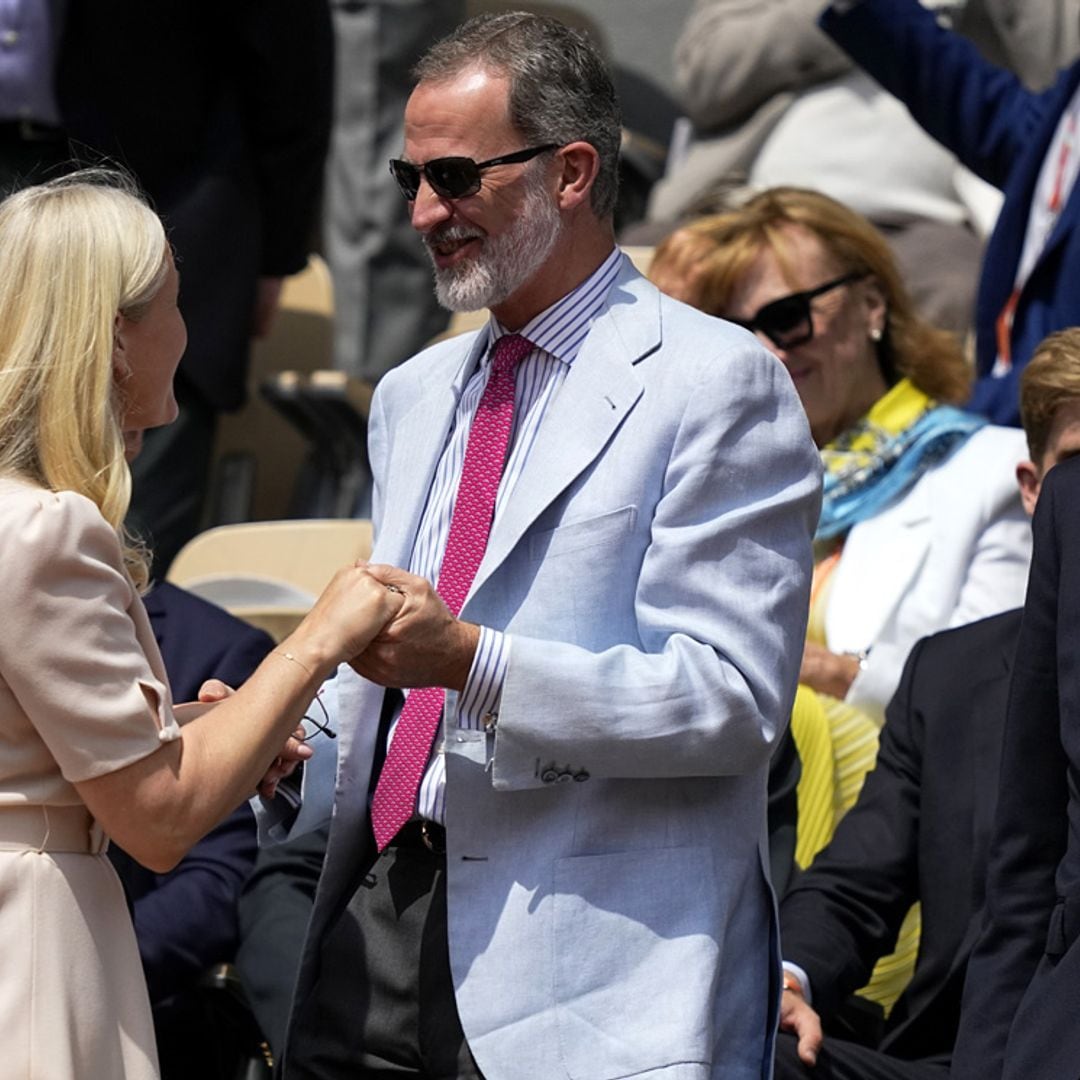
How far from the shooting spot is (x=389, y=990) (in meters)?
2.73

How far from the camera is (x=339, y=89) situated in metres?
6.63

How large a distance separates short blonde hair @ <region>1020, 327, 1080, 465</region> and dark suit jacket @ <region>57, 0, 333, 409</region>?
2360mm

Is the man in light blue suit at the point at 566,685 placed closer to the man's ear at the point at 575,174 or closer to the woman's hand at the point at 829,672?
the man's ear at the point at 575,174

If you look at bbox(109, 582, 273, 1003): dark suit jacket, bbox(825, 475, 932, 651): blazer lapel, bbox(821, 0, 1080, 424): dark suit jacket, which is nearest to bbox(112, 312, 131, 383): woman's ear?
bbox(109, 582, 273, 1003): dark suit jacket

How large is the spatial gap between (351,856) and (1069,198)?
277cm

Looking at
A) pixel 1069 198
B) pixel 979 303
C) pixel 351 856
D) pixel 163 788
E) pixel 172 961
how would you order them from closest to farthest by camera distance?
1. pixel 163 788
2. pixel 351 856
3. pixel 172 961
4. pixel 1069 198
5. pixel 979 303

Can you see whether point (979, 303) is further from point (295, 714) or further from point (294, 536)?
point (295, 714)

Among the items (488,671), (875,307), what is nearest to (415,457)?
(488,671)

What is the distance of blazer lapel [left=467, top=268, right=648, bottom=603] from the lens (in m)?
2.62

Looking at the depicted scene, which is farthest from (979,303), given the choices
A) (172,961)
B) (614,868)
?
(614,868)

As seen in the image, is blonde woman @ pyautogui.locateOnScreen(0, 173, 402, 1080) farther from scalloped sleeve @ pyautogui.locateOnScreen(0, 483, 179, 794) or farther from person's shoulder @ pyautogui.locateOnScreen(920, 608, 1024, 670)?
person's shoulder @ pyautogui.locateOnScreen(920, 608, 1024, 670)

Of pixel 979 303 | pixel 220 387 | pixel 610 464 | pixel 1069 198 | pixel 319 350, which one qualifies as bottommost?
pixel 319 350

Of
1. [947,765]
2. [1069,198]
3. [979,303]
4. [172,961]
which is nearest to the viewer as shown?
[947,765]

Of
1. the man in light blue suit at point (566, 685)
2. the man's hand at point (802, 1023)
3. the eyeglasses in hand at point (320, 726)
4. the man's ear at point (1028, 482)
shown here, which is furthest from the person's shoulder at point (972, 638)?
the eyeglasses in hand at point (320, 726)
